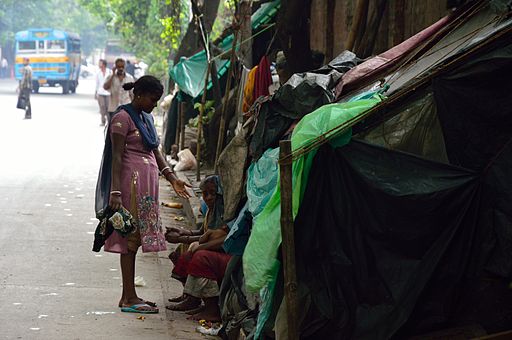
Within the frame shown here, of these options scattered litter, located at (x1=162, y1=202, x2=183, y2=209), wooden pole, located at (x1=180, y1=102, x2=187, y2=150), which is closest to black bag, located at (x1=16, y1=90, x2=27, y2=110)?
wooden pole, located at (x1=180, y1=102, x2=187, y2=150)

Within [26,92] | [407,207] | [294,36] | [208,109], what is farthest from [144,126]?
[26,92]

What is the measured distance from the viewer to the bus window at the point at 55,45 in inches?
2032

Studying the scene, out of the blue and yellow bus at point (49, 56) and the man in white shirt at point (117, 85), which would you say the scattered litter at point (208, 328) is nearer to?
the man in white shirt at point (117, 85)

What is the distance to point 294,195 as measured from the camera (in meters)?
5.55

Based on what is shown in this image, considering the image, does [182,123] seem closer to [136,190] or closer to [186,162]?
[186,162]

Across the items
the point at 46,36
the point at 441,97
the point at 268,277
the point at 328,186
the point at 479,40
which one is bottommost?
the point at 46,36

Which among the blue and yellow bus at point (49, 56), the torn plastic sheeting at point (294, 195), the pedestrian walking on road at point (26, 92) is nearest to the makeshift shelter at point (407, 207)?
the torn plastic sheeting at point (294, 195)

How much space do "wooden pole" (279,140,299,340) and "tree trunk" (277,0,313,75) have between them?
6.06m

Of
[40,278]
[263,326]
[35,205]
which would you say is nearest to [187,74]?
[35,205]

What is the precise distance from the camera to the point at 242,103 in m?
11.7

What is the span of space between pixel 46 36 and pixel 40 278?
44.9 metres

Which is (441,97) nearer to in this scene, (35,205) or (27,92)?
(35,205)

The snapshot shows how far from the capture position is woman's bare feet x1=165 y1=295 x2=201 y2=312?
24.8 ft

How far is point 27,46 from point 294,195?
4858 cm
